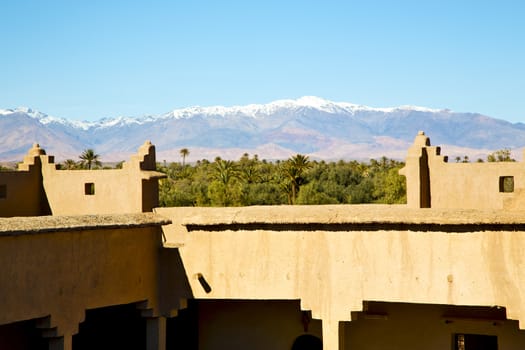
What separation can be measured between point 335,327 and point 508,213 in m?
3.51

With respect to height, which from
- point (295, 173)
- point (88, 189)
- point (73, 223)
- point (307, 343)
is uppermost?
point (295, 173)

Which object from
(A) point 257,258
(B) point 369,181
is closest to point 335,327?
(A) point 257,258

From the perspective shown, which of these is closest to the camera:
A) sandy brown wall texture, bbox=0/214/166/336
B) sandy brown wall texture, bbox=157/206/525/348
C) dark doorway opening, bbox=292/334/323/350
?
sandy brown wall texture, bbox=0/214/166/336

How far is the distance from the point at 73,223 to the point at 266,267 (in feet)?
11.5

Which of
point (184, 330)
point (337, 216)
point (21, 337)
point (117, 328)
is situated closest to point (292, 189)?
point (184, 330)

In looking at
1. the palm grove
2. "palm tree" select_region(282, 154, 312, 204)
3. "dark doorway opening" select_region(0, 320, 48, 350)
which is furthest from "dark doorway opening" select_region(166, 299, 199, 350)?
"palm tree" select_region(282, 154, 312, 204)

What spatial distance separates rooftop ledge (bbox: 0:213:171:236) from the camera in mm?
12867

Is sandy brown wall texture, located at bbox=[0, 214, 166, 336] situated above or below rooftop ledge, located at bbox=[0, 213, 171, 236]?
below

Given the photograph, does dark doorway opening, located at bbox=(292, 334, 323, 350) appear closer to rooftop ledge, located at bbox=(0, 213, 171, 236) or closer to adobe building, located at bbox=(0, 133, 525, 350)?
adobe building, located at bbox=(0, 133, 525, 350)

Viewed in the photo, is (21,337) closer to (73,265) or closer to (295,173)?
(73,265)

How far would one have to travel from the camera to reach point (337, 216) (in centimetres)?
1463

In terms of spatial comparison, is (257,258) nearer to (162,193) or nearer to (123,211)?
(123,211)

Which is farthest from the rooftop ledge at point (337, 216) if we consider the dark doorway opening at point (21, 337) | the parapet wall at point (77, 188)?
the dark doorway opening at point (21, 337)

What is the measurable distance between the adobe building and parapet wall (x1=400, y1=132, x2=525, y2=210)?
3 centimetres
